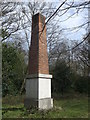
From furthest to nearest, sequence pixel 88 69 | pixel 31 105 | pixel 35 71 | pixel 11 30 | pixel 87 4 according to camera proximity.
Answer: pixel 88 69 < pixel 11 30 < pixel 35 71 < pixel 31 105 < pixel 87 4

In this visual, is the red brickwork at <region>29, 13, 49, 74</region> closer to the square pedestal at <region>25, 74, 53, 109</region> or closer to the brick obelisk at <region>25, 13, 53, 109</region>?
the brick obelisk at <region>25, 13, 53, 109</region>

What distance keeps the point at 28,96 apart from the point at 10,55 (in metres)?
2.94

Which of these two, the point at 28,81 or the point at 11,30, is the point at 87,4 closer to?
the point at 28,81

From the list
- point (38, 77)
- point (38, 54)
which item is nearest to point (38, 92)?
point (38, 77)

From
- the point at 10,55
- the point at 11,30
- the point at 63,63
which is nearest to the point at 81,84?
the point at 63,63

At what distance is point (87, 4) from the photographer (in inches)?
109

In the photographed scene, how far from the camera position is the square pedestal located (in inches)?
307

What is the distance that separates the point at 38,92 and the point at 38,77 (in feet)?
2.39

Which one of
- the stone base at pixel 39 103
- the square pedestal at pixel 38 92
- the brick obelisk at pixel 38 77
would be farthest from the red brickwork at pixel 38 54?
the stone base at pixel 39 103

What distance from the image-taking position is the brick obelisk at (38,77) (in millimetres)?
7875

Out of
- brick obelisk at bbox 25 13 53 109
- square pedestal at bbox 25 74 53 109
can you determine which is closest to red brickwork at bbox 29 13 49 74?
brick obelisk at bbox 25 13 53 109

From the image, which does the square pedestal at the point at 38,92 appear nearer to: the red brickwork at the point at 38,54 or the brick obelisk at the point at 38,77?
the brick obelisk at the point at 38,77

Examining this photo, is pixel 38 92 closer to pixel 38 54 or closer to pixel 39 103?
pixel 39 103

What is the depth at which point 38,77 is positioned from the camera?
7988mm
